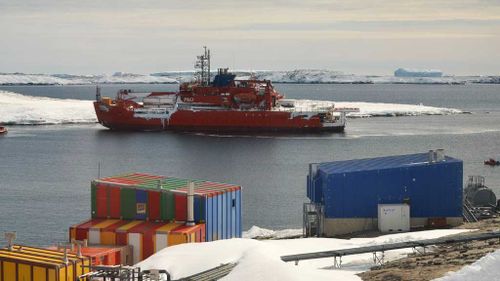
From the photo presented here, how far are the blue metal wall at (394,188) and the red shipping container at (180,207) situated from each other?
5435 millimetres

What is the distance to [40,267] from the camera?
61.0 ft

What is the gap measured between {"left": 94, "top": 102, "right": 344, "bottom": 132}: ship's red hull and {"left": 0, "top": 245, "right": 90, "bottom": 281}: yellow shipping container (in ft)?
236

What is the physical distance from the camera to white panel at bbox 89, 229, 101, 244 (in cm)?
2416

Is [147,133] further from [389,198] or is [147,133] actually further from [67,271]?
[67,271]

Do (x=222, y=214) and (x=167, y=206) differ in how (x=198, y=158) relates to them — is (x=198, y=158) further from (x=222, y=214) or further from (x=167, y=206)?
(x=167, y=206)

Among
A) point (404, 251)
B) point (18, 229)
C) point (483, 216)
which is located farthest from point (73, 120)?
point (404, 251)

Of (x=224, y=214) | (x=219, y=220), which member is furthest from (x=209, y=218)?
(x=224, y=214)

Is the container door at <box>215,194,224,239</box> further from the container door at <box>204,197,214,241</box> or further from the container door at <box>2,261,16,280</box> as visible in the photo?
the container door at <box>2,261,16,280</box>

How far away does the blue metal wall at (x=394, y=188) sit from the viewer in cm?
2838

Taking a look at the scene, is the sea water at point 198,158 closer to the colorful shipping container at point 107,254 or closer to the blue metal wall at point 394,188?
the blue metal wall at point 394,188

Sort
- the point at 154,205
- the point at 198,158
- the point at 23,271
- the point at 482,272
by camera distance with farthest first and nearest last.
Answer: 1. the point at 198,158
2. the point at 154,205
3. the point at 23,271
4. the point at 482,272

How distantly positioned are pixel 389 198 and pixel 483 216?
3.67m

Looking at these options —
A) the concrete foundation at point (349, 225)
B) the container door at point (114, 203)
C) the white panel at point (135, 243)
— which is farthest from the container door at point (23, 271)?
the concrete foundation at point (349, 225)

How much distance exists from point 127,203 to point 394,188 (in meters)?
→ 8.33
